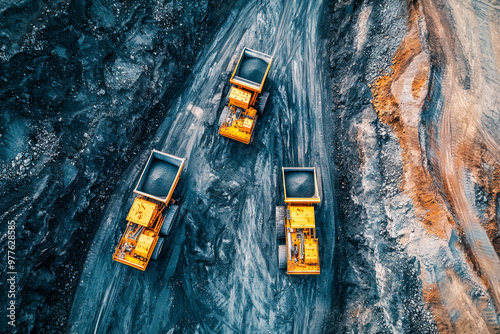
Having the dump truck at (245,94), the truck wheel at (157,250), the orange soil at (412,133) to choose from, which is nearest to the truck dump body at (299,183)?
the dump truck at (245,94)

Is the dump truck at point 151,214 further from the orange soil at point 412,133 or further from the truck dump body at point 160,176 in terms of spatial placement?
the orange soil at point 412,133

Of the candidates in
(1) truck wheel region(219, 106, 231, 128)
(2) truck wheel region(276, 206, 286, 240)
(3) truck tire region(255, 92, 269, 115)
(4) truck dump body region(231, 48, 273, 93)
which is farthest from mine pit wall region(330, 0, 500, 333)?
(1) truck wheel region(219, 106, 231, 128)

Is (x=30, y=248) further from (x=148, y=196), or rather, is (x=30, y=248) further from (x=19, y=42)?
(x=19, y=42)

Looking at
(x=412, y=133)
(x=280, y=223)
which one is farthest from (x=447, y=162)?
(x=280, y=223)

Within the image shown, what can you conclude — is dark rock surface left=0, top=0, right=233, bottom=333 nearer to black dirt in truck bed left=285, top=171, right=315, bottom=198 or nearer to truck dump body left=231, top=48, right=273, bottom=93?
truck dump body left=231, top=48, right=273, bottom=93

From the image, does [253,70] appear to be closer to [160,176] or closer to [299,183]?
[299,183]

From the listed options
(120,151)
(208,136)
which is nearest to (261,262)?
(208,136)

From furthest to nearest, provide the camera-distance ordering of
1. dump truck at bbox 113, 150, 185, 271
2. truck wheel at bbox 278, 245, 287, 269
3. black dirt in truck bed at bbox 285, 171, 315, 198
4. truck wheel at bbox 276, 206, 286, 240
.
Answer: truck wheel at bbox 276, 206, 286, 240 < truck wheel at bbox 278, 245, 287, 269 < black dirt in truck bed at bbox 285, 171, 315, 198 < dump truck at bbox 113, 150, 185, 271
